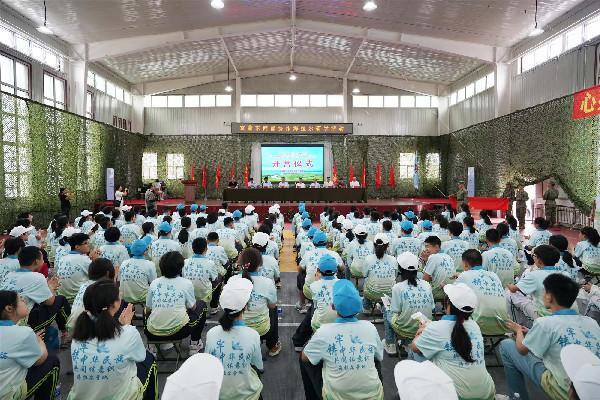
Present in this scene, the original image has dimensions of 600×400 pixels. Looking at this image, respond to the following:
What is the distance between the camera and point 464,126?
1725cm

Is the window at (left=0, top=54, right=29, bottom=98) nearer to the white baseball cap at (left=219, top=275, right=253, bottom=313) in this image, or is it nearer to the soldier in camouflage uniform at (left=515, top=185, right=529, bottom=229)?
the white baseball cap at (left=219, top=275, right=253, bottom=313)

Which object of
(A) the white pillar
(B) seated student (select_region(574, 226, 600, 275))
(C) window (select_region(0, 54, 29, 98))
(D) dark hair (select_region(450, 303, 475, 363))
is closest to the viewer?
(D) dark hair (select_region(450, 303, 475, 363))

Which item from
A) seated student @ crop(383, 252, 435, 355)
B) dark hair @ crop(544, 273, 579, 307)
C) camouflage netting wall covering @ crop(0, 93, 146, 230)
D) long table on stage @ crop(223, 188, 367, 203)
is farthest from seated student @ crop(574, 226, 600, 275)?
camouflage netting wall covering @ crop(0, 93, 146, 230)

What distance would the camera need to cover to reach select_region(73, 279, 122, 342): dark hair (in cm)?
207

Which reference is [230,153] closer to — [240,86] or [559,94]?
[240,86]

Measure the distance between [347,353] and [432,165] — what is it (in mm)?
18298

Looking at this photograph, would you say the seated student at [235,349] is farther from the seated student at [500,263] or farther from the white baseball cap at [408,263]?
the seated student at [500,263]

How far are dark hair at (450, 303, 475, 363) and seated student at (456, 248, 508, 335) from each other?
109 centimetres

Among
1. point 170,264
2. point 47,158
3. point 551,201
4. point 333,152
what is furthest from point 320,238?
point 333,152

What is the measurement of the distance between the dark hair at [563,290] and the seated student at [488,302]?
0.85 metres

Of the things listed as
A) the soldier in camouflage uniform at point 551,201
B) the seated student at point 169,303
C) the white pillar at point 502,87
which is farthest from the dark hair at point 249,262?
the white pillar at point 502,87

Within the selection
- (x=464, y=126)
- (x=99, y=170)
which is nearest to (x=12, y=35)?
(x=99, y=170)

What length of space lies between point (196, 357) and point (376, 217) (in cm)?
561

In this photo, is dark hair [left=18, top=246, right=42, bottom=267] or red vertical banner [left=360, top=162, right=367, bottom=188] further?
red vertical banner [left=360, top=162, right=367, bottom=188]
